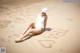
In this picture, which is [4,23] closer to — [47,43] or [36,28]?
[36,28]

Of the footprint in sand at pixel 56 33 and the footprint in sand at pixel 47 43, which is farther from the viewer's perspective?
the footprint in sand at pixel 56 33

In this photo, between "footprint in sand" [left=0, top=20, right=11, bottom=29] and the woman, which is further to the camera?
"footprint in sand" [left=0, top=20, right=11, bottom=29]

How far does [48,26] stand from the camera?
2.03m

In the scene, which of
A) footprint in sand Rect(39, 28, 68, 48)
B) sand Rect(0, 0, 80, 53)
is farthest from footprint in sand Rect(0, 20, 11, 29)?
footprint in sand Rect(39, 28, 68, 48)

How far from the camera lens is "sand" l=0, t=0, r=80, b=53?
5.45 feet

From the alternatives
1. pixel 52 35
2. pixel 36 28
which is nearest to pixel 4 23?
pixel 36 28

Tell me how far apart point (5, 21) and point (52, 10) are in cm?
74

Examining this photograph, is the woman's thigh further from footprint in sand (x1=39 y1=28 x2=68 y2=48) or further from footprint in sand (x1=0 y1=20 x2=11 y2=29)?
footprint in sand (x1=0 y1=20 x2=11 y2=29)

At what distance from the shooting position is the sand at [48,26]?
1661 mm

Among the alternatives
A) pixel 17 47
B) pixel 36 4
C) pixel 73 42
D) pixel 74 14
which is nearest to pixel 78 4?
pixel 74 14

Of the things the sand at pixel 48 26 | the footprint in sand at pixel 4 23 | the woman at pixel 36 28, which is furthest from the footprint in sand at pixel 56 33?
the footprint in sand at pixel 4 23

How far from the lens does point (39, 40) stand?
5.82 ft

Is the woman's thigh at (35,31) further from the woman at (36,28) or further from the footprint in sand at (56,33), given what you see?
the footprint in sand at (56,33)

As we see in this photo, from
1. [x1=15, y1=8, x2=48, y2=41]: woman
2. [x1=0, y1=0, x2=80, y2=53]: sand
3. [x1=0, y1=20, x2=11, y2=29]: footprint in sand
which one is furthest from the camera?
[x1=0, y1=20, x2=11, y2=29]: footprint in sand
